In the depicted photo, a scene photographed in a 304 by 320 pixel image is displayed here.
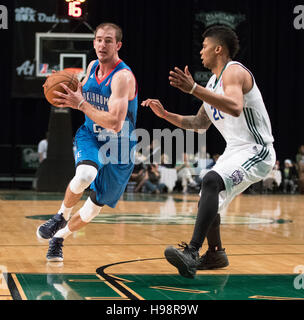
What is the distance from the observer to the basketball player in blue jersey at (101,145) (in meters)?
4.75

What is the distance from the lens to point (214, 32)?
173 inches

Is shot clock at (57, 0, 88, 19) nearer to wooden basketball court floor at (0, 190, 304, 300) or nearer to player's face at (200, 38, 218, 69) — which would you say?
wooden basketball court floor at (0, 190, 304, 300)

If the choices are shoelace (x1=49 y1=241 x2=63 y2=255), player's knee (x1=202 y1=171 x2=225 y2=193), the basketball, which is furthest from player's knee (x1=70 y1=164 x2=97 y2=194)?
player's knee (x1=202 y1=171 x2=225 y2=193)

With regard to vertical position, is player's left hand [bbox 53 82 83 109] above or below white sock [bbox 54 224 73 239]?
above

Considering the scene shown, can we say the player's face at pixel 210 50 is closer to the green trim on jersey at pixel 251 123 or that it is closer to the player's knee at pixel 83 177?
the green trim on jersey at pixel 251 123

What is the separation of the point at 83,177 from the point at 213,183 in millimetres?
1110

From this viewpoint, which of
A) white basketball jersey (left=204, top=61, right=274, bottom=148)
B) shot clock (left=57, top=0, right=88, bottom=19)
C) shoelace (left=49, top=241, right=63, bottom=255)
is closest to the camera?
white basketball jersey (left=204, top=61, right=274, bottom=148)

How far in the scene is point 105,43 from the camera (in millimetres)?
4848

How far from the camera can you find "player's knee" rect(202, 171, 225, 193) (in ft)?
13.5

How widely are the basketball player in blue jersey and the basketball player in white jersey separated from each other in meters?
0.38

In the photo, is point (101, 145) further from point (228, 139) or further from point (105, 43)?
point (228, 139)

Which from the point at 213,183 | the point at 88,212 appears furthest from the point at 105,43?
the point at 213,183

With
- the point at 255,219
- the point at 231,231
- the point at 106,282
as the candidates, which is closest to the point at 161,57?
the point at 255,219

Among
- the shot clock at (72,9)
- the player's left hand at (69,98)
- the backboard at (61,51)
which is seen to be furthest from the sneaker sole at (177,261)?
the backboard at (61,51)
